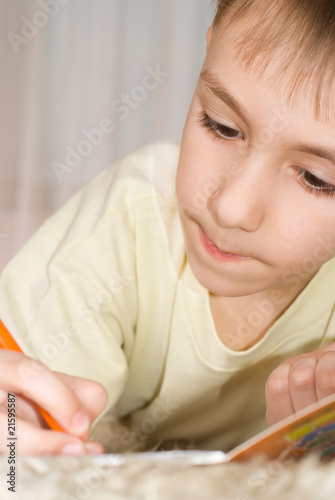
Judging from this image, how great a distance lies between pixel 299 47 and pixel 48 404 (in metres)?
0.29

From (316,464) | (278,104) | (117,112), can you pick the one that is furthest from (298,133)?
(117,112)

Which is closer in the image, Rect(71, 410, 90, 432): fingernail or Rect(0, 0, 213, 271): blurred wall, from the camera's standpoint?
Rect(71, 410, 90, 432): fingernail

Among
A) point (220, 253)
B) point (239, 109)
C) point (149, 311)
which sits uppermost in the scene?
point (239, 109)

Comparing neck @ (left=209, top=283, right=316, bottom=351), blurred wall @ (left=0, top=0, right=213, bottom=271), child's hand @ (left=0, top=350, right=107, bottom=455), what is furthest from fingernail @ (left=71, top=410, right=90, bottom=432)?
blurred wall @ (left=0, top=0, right=213, bottom=271)

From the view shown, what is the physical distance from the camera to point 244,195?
441 millimetres

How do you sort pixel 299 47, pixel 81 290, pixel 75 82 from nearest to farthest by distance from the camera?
pixel 299 47 → pixel 81 290 → pixel 75 82

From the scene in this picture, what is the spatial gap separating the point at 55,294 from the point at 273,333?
231 millimetres

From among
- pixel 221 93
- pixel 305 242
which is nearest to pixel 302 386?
pixel 305 242

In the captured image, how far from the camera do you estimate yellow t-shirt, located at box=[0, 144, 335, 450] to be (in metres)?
0.60

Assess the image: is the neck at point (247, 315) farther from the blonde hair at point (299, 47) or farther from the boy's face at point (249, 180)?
the blonde hair at point (299, 47)

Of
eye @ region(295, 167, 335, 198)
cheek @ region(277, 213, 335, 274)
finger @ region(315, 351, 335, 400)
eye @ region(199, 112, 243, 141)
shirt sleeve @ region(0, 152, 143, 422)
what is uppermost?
eye @ region(199, 112, 243, 141)

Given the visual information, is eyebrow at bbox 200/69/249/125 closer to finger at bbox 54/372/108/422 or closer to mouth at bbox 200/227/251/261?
mouth at bbox 200/227/251/261

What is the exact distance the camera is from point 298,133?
1.40 ft

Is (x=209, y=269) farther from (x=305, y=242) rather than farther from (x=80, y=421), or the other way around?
(x=80, y=421)
